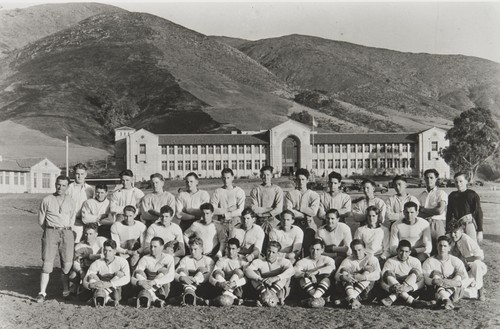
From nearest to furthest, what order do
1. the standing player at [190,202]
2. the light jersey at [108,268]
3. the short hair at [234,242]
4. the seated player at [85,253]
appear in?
1. the light jersey at [108,268]
2. the short hair at [234,242]
3. the seated player at [85,253]
4. the standing player at [190,202]

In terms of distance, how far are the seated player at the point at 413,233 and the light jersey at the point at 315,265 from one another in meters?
1.15

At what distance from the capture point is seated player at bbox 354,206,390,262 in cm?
941

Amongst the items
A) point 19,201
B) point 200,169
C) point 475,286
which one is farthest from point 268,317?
point 200,169

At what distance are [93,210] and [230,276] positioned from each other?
3.03 m

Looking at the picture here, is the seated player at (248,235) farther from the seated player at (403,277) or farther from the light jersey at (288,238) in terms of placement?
the seated player at (403,277)

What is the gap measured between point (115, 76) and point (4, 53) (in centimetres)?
5733

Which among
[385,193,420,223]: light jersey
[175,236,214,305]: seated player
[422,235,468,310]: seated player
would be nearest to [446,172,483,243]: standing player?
[385,193,420,223]: light jersey

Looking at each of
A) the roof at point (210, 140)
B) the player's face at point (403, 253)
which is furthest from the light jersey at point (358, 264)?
the roof at point (210, 140)

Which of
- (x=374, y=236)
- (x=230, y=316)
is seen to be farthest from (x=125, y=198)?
(x=374, y=236)

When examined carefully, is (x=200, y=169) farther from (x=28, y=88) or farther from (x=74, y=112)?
(x=28, y=88)

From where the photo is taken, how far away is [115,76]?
165500 mm

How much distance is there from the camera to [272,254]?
9.14 metres

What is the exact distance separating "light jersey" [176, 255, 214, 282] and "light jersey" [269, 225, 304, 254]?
119cm

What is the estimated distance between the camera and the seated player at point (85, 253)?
30.7 feet
